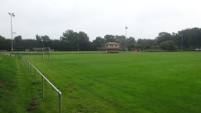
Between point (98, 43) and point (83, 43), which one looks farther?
point (98, 43)

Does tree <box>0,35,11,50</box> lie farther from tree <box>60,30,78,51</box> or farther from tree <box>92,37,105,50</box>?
tree <box>92,37,105,50</box>

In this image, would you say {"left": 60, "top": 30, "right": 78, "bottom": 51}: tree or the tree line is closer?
the tree line

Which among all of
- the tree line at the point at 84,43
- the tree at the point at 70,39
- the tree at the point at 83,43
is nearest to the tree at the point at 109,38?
the tree line at the point at 84,43

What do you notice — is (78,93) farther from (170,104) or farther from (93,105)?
(170,104)

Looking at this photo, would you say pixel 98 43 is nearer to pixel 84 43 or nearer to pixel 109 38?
pixel 84 43

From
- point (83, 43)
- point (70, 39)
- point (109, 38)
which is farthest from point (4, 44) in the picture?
point (109, 38)

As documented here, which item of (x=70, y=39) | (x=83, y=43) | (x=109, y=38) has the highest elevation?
(x=109, y=38)

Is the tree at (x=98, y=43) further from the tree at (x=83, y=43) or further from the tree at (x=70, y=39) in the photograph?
the tree at (x=70, y=39)

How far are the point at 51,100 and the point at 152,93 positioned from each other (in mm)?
4541

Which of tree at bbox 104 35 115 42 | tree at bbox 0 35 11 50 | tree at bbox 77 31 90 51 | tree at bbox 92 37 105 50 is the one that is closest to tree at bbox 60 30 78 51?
tree at bbox 77 31 90 51

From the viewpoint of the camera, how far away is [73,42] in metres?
114

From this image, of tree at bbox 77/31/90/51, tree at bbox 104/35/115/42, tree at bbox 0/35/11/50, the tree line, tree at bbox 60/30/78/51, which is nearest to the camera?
tree at bbox 0/35/11/50

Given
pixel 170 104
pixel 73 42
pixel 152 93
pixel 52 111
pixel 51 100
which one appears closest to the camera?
pixel 52 111

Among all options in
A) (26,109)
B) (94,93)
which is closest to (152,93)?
(94,93)
